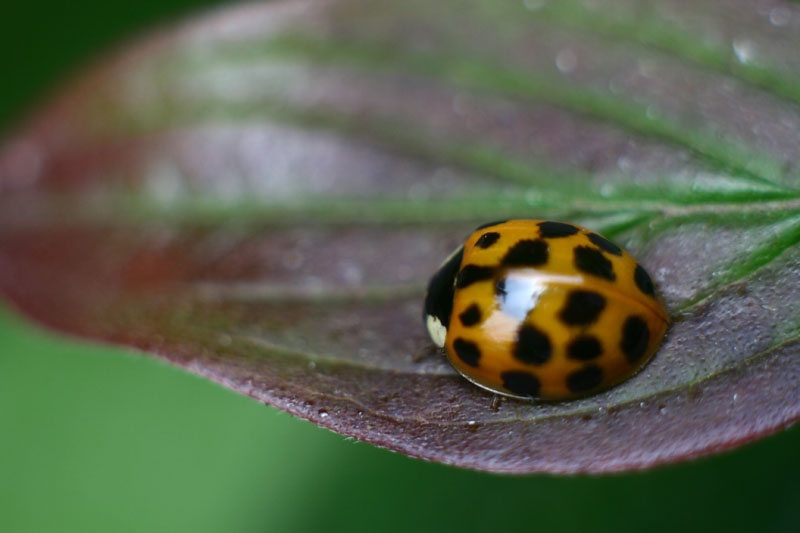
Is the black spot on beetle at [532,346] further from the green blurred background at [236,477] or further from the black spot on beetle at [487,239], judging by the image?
the green blurred background at [236,477]

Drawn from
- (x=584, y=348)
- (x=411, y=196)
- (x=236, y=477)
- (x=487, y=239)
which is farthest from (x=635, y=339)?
(x=236, y=477)

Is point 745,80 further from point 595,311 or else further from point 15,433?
point 15,433

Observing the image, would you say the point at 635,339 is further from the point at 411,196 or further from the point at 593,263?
the point at 411,196

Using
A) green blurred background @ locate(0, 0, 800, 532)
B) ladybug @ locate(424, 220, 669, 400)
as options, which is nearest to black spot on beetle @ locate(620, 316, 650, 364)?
ladybug @ locate(424, 220, 669, 400)

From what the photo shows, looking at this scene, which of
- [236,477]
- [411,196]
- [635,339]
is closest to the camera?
[635,339]

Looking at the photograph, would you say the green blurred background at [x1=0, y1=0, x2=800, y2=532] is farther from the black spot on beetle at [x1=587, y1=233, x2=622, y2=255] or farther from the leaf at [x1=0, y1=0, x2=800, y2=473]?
the black spot on beetle at [x1=587, y1=233, x2=622, y2=255]

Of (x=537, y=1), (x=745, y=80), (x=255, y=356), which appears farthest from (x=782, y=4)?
(x=255, y=356)

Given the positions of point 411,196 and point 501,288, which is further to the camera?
point 411,196
